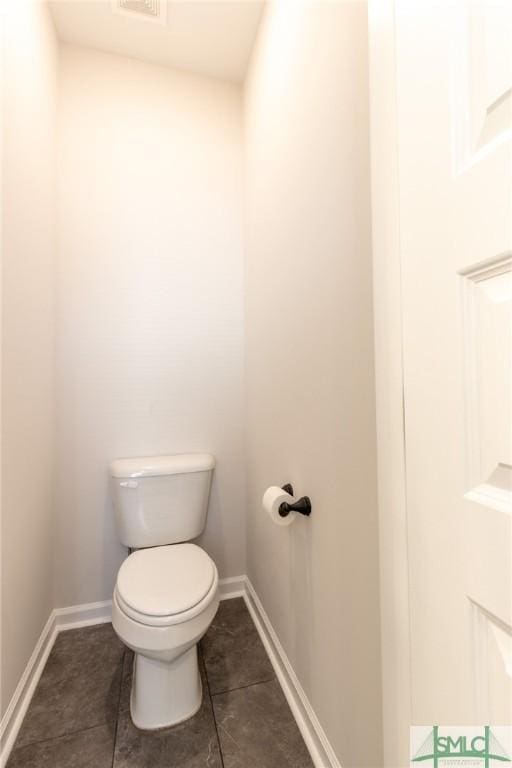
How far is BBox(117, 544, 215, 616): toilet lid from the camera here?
3.49ft

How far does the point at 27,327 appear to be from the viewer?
1.26 metres

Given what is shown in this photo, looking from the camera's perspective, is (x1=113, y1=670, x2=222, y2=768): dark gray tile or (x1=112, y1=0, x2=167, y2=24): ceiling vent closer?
(x1=113, y1=670, x2=222, y2=768): dark gray tile

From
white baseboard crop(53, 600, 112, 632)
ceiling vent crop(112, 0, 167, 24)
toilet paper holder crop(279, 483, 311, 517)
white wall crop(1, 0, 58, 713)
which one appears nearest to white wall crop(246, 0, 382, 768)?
toilet paper holder crop(279, 483, 311, 517)

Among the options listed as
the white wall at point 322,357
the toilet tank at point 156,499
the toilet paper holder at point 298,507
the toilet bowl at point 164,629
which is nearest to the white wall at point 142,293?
the toilet tank at point 156,499

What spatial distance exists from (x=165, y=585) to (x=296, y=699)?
1.86 ft

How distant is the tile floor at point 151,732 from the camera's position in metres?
1.01

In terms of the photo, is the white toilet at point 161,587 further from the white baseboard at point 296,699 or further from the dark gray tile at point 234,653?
the white baseboard at point 296,699

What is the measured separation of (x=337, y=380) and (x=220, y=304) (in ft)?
3.50

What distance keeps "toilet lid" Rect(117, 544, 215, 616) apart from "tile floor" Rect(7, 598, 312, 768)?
41 centimetres

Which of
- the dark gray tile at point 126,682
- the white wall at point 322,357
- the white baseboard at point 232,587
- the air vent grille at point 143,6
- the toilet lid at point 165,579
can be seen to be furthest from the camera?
the white baseboard at point 232,587

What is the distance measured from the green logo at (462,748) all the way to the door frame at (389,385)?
0.14ft

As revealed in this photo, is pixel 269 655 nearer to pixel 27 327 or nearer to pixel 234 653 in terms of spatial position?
pixel 234 653

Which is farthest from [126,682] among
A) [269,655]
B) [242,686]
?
[269,655]

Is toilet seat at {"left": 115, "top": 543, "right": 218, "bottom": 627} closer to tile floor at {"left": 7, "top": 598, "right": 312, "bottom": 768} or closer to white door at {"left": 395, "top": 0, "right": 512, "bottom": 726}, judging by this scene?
tile floor at {"left": 7, "top": 598, "right": 312, "bottom": 768}
